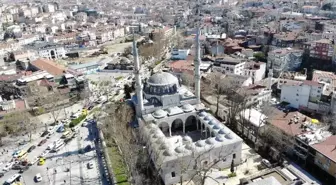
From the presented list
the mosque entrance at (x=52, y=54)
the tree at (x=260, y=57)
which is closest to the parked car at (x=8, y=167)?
the tree at (x=260, y=57)

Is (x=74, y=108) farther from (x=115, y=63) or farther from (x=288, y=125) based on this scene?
(x=288, y=125)

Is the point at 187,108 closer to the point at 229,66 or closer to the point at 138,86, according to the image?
the point at 138,86

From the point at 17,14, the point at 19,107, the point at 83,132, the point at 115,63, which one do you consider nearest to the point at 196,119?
the point at 83,132

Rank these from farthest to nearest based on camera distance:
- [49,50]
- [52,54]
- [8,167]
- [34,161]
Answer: [52,54] → [49,50] → [34,161] → [8,167]

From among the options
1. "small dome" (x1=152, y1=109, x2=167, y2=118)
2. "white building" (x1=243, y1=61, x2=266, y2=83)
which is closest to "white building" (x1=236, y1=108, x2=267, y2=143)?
"small dome" (x1=152, y1=109, x2=167, y2=118)

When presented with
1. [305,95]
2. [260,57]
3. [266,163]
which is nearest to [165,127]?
[266,163]
